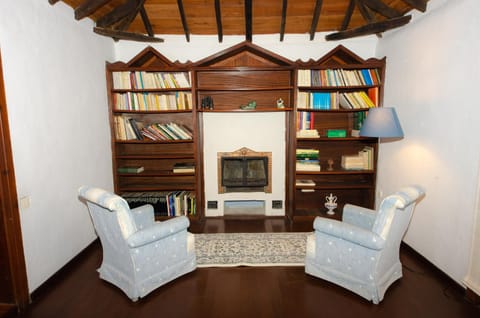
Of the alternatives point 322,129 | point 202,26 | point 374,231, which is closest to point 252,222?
point 322,129

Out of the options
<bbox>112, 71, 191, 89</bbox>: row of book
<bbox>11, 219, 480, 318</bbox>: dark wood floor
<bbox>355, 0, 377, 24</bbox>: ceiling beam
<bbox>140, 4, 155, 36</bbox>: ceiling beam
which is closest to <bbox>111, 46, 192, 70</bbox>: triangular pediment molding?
<bbox>112, 71, 191, 89</bbox>: row of book

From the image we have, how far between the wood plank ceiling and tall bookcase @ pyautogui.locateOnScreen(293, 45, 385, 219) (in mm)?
430

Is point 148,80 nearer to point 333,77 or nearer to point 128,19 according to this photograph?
point 128,19

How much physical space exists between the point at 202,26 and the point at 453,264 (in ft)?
13.0

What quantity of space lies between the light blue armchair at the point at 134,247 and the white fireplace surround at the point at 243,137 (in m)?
1.67

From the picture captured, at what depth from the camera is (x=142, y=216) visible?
2.79 metres

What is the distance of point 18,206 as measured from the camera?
213 cm

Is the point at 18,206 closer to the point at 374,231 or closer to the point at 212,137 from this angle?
the point at 212,137

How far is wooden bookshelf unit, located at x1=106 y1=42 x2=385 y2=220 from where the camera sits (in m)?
3.69

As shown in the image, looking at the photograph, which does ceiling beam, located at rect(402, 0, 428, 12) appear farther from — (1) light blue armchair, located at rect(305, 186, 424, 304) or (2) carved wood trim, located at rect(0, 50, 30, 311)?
(2) carved wood trim, located at rect(0, 50, 30, 311)

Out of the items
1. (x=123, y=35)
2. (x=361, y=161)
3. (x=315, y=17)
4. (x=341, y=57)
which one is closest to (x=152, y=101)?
(x=123, y=35)

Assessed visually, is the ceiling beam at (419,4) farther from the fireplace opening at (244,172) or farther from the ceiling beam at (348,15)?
the fireplace opening at (244,172)

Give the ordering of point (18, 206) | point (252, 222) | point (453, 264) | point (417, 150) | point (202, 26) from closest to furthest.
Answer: point (18, 206), point (453, 264), point (417, 150), point (202, 26), point (252, 222)

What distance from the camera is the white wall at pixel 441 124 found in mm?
2223
